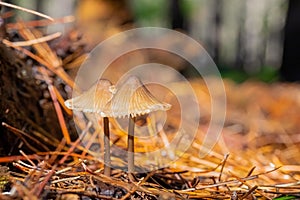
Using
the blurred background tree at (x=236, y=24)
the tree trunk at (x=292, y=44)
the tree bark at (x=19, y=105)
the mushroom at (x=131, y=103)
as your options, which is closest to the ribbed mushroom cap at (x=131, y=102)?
the mushroom at (x=131, y=103)

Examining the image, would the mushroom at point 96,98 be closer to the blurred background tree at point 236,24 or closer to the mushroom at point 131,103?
the mushroom at point 131,103

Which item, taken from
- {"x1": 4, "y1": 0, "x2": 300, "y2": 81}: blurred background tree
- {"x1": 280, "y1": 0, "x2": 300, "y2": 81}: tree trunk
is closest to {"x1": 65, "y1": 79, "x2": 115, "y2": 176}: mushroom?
{"x1": 280, "y1": 0, "x2": 300, "y2": 81}: tree trunk

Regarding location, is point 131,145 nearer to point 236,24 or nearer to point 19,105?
point 19,105

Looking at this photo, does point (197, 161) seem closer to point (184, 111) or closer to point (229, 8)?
point (184, 111)

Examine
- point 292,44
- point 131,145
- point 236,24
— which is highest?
point 236,24

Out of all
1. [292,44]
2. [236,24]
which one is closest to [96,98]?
[292,44]

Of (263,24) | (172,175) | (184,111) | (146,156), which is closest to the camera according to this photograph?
(172,175)

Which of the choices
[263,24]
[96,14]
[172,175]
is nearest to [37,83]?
[172,175]
